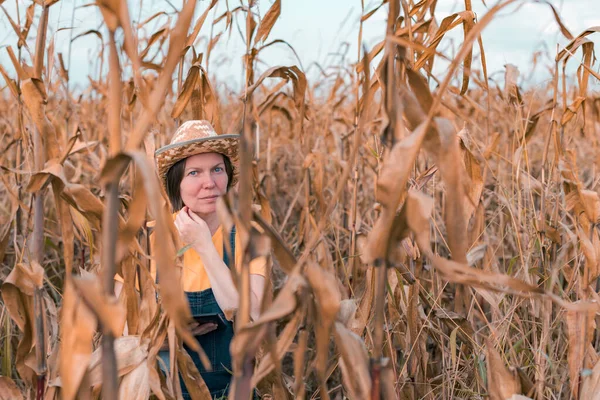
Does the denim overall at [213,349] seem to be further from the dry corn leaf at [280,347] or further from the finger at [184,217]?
the dry corn leaf at [280,347]

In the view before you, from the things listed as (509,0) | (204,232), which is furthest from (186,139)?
(509,0)

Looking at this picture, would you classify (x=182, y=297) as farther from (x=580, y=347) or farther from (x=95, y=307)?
(x=580, y=347)

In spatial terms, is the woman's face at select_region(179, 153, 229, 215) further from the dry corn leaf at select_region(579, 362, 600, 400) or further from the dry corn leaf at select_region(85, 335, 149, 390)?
the dry corn leaf at select_region(579, 362, 600, 400)

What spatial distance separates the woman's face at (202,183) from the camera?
138 cm

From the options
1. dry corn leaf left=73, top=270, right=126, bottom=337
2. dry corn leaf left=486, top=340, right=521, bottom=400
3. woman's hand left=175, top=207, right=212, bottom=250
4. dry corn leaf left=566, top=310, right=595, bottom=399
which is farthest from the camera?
woman's hand left=175, top=207, right=212, bottom=250

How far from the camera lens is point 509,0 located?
0.58m

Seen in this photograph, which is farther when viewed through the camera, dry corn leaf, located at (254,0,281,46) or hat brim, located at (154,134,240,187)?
hat brim, located at (154,134,240,187)

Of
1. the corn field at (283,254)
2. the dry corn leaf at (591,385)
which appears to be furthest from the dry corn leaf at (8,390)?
the dry corn leaf at (591,385)

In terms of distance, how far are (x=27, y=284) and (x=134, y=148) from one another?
18.8 inches

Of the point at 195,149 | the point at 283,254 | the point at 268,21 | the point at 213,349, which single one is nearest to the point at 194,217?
the point at 195,149

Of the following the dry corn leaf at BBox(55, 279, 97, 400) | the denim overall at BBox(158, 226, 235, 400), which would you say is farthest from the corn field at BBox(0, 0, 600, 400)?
the denim overall at BBox(158, 226, 235, 400)

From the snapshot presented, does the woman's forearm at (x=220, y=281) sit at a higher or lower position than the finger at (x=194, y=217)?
lower

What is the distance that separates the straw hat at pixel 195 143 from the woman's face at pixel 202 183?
21 mm

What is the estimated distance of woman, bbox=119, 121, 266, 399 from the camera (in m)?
1.33
